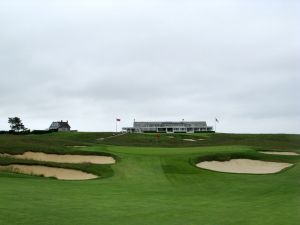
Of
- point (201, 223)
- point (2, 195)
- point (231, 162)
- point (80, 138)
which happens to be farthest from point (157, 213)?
point (80, 138)

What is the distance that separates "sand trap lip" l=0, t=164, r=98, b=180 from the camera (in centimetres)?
3076

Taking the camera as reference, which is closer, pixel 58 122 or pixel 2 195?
pixel 2 195

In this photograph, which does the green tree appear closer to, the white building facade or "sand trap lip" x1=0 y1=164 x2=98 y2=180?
the white building facade

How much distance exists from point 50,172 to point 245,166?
16.2m

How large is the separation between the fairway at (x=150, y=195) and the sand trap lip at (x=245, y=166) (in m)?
0.80

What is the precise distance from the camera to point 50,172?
3145cm

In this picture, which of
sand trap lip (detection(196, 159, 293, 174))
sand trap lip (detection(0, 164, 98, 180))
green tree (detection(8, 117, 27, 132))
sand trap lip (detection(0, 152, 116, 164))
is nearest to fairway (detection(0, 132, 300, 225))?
sand trap lip (detection(0, 164, 98, 180))

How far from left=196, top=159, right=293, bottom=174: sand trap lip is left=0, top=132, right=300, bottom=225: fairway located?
801mm

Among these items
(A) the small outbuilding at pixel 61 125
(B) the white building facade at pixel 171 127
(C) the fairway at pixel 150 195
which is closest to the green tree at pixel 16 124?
(A) the small outbuilding at pixel 61 125

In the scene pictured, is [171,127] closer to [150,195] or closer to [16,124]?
[16,124]

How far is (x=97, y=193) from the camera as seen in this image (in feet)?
68.4

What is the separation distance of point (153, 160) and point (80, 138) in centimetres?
4044

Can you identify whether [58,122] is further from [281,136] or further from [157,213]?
[157,213]

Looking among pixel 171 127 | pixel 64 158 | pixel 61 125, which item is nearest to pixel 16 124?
pixel 61 125
